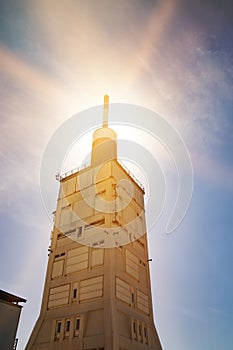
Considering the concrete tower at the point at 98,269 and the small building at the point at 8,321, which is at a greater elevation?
the concrete tower at the point at 98,269

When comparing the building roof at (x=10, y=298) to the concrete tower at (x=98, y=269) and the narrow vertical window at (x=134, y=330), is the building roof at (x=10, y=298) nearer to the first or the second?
the concrete tower at (x=98, y=269)

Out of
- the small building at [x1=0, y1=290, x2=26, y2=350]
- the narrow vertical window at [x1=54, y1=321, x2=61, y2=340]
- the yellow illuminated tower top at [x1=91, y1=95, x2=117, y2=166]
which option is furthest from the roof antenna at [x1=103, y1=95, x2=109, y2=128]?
the small building at [x1=0, y1=290, x2=26, y2=350]

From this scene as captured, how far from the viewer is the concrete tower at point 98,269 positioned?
27406mm

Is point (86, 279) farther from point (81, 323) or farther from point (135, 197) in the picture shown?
point (135, 197)

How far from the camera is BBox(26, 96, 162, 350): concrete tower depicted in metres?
27.4

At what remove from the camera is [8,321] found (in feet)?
79.8

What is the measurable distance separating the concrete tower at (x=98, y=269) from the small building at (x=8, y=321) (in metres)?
5.59

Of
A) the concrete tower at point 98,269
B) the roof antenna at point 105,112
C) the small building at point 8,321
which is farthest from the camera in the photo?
the roof antenna at point 105,112

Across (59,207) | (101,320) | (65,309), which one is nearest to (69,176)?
(59,207)

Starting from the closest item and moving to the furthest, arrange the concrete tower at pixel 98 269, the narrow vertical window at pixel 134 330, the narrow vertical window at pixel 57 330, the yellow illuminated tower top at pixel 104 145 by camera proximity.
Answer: the concrete tower at pixel 98 269 → the narrow vertical window at pixel 134 330 → the narrow vertical window at pixel 57 330 → the yellow illuminated tower top at pixel 104 145

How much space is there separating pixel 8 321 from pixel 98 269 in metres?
10.4

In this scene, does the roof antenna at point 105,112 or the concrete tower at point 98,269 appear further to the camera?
the roof antenna at point 105,112

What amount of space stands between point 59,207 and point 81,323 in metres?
17.7

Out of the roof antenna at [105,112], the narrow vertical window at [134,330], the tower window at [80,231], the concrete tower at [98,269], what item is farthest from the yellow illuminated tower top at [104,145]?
the narrow vertical window at [134,330]
